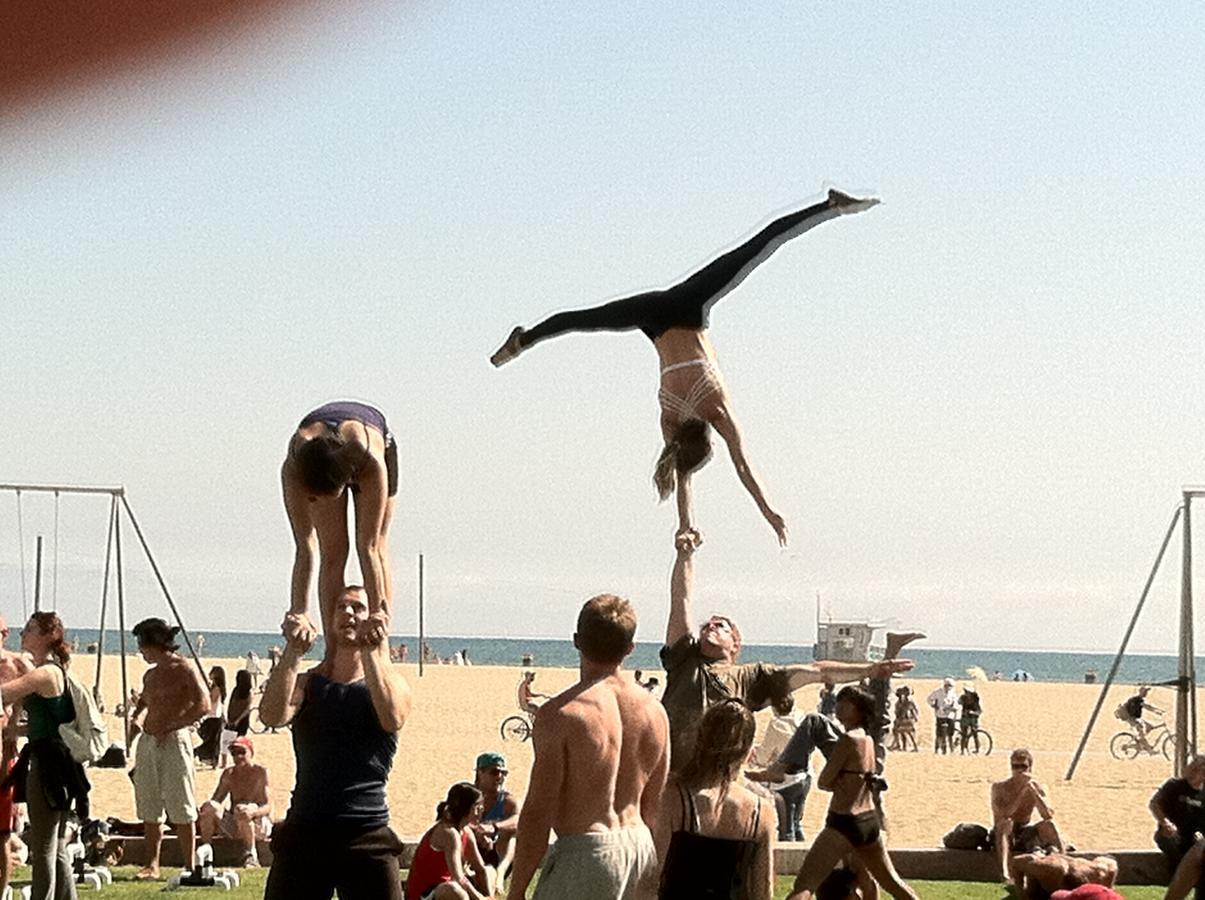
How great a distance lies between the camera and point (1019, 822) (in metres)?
10.7

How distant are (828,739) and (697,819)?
407cm

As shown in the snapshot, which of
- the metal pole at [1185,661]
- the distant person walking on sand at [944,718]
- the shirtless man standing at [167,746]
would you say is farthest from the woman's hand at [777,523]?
the distant person walking on sand at [944,718]

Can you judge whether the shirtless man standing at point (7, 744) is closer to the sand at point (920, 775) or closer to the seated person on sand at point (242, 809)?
the sand at point (920, 775)

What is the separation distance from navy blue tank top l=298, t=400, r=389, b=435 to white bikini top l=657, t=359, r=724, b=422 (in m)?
1.14

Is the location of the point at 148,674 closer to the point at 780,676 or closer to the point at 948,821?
the point at 780,676

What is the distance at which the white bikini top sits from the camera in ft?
19.7

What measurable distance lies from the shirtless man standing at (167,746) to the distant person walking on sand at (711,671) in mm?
2884

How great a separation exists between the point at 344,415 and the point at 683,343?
1.27 meters

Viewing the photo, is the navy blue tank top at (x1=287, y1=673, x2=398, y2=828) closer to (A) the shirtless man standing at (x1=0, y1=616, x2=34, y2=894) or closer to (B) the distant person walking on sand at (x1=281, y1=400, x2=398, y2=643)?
(B) the distant person walking on sand at (x1=281, y1=400, x2=398, y2=643)

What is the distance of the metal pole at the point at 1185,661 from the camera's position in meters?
14.6

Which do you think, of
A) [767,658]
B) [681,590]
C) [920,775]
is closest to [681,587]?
[681,590]

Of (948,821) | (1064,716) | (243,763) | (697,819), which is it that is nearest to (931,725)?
(1064,716)

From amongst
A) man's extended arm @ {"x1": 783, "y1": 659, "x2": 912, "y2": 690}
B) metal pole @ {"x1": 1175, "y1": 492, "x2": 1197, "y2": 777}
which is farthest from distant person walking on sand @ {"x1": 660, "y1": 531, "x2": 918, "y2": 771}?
metal pole @ {"x1": 1175, "y1": 492, "x2": 1197, "y2": 777}

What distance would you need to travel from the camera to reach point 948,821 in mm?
18234
